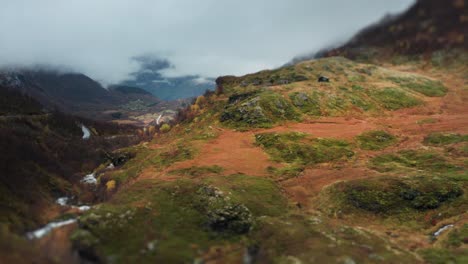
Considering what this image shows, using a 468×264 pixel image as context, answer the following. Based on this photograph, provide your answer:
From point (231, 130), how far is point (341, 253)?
267 feet

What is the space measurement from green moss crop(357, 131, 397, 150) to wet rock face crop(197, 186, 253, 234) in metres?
54.9

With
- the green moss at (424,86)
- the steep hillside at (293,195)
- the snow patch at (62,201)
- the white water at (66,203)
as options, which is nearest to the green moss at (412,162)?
the steep hillside at (293,195)

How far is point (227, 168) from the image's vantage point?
232 ft

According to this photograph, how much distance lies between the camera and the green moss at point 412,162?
63.3 meters

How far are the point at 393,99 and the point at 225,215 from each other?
429 feet

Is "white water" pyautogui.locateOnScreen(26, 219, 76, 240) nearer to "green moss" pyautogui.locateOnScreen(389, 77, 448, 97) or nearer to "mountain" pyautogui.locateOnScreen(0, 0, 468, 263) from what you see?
"mountain" pyautogui.locateOnScreen(0, 0, 468, 263)

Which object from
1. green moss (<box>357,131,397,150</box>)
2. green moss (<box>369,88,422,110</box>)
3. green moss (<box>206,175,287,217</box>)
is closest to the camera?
green moss (<box>206,175,287,217</box>)

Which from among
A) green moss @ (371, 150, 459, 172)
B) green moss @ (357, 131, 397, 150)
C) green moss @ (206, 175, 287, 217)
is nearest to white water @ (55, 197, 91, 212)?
green moss @ (206, 175, 287, 217)

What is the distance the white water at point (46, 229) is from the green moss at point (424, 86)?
564 feet

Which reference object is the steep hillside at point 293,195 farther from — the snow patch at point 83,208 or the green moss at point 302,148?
the snow patch at point 83,208

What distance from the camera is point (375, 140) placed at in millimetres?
89688

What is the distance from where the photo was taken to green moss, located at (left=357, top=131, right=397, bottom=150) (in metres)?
85.5

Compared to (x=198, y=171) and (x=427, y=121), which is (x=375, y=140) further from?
(x=198, y=171)

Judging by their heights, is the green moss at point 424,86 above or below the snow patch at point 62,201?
above
